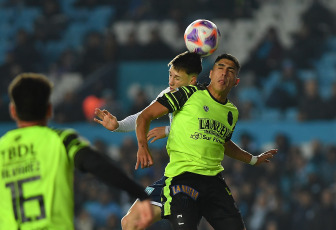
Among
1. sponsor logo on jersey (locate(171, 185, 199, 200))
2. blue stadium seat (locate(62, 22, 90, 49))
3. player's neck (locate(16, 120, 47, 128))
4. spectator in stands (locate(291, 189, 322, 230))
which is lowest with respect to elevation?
spectator in stands (locate(291, 189, 322, 230))

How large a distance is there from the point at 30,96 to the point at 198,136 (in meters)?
2.60

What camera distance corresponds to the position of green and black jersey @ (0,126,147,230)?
375cm

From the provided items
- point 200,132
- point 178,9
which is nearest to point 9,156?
point 200,132

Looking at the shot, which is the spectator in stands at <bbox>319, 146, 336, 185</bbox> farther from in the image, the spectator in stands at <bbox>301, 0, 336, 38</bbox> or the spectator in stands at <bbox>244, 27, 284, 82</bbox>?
the spectator in stands at <bbox>301, 0, 336, 38</bbox>

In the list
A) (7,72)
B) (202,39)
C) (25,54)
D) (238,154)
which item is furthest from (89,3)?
(238,154)

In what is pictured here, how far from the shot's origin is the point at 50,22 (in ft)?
61.2

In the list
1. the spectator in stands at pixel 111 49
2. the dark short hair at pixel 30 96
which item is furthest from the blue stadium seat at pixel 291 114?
the dark short hair at pixel 30 96

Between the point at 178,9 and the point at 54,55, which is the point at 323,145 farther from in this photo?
the point at 54,55

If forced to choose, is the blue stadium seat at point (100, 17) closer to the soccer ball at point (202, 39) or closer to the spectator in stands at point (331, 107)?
the spectator in stands at point (331, 107)

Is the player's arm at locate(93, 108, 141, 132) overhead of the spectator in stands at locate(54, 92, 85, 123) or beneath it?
overhead

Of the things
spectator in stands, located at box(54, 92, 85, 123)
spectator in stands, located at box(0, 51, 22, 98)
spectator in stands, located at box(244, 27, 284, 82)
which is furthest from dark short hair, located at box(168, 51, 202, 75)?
spectator in stands, located at box(0, 51, 22, 98)

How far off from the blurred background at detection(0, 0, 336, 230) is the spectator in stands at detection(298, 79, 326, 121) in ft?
0.07

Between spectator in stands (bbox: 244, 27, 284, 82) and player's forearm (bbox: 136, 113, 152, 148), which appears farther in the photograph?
spectator in stands (bbox: 244, 27, 284, 82)

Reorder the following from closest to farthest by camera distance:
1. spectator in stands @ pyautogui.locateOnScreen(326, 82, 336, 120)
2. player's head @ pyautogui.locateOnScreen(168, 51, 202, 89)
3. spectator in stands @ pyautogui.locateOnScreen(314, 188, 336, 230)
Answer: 1. player's head @ pyautogui.locateOnScreen(168, 51, 202, 89)
2. spectator in stands @ pyautogui.locateOnScreen(314, 188, 336, 230)
3. spectator in stands @ pyautogui.locateOnScreen(326, 82, 336, 120)
